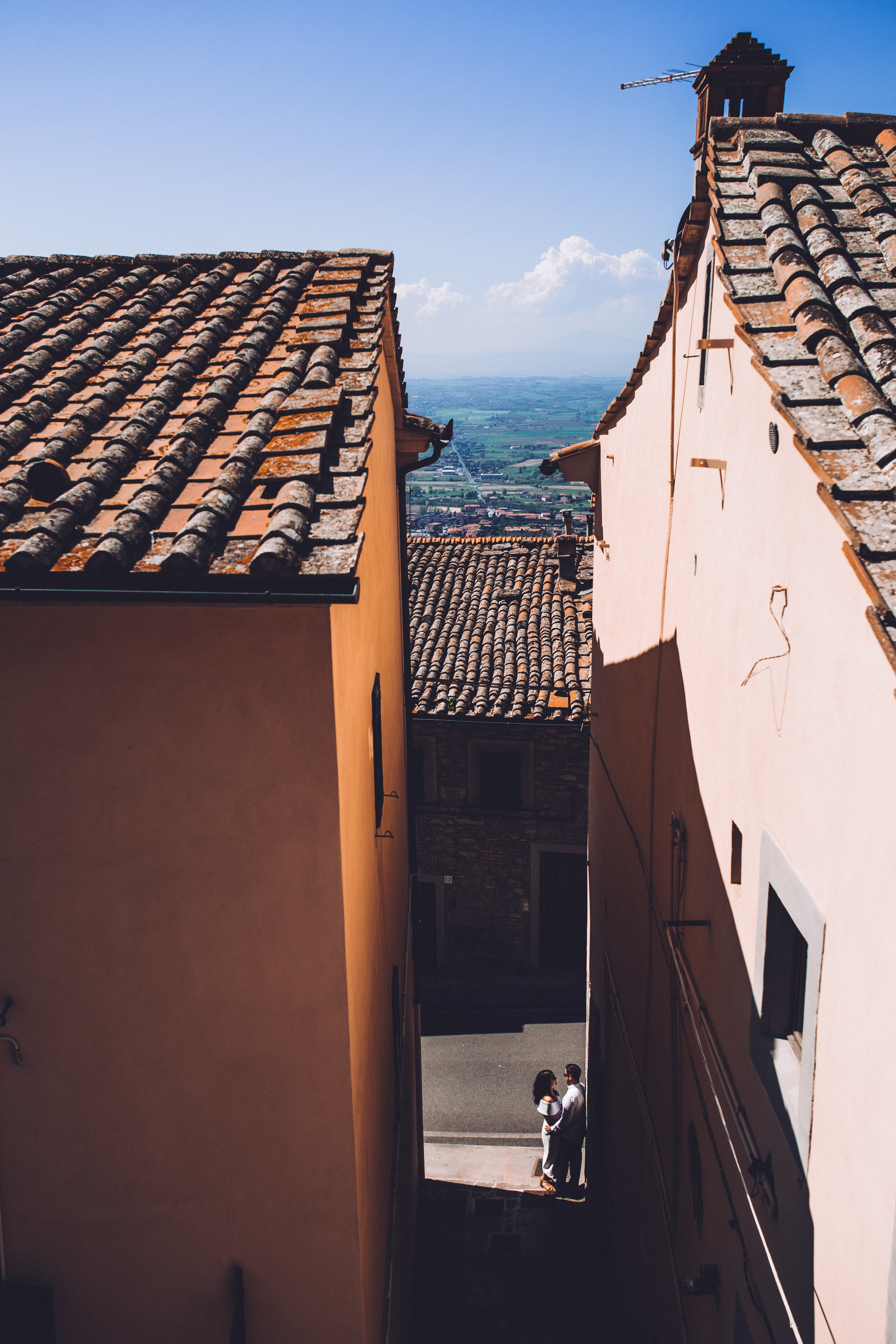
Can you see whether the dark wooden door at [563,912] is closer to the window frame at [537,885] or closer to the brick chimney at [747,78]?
the window frame at [537,885]

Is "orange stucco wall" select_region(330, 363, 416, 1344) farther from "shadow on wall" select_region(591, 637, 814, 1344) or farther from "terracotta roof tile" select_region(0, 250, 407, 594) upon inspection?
"shadow on wall" select_region(591, 637, 814, 1344)

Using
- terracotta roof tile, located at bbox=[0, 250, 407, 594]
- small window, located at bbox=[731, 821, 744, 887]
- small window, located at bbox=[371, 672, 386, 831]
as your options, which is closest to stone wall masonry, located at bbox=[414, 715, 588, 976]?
small window, located at bbox=[371, 672, 386, 831]

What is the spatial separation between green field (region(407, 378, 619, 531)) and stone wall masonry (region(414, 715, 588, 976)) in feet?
17.0

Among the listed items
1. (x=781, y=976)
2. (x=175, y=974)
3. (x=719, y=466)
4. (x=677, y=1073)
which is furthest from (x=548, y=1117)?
(x=719, y=466)

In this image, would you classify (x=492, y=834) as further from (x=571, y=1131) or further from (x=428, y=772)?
(x=571, y=1131)

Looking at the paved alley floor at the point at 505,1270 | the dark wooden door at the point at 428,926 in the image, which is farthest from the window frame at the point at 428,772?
the paved alley floor at the point at 505,1270

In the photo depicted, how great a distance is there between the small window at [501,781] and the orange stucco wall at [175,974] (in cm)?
1171

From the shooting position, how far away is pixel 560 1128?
450 inches

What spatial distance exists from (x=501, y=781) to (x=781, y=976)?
12.3 meters

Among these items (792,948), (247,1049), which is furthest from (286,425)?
(792,948)

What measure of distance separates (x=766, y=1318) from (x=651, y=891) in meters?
3.57

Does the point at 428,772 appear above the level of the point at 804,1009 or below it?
below

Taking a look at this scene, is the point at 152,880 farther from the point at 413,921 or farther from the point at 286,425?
the point at 413,921

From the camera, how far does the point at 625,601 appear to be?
30.6 ft
